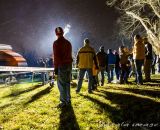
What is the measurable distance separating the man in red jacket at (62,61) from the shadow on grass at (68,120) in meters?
0.56

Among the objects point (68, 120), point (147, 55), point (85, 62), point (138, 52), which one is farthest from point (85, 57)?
point (147, 55)

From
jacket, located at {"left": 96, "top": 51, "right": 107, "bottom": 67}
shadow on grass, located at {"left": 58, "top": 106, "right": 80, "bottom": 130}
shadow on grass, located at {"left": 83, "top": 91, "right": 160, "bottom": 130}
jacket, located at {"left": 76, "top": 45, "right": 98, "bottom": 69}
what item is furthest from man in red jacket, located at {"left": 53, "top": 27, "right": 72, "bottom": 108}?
jacket, located at {"left": 96, "top": 51, "right": 107, "bottom": 67}

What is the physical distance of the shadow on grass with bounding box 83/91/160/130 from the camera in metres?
8.22

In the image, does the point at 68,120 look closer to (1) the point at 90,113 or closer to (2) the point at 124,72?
(1) the point at 90,113

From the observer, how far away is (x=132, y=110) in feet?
30.4

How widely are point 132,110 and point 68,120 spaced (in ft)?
6.03

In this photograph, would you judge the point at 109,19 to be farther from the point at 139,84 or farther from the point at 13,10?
the point at 139,84

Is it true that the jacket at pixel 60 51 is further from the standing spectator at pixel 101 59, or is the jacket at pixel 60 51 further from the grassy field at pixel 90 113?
the standing spectator at pixel 101 59

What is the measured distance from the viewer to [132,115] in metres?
8.69

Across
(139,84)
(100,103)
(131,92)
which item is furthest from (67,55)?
(139,84)

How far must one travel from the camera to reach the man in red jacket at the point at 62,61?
32.8 ft

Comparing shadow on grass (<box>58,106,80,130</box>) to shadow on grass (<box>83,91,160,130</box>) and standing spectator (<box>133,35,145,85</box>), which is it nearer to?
shadow on grass (<box>83,91,160,130</box>)

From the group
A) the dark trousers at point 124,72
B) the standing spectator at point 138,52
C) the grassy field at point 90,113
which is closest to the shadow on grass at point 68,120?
the grassy field at point 90,113

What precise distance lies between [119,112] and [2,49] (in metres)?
21.9
